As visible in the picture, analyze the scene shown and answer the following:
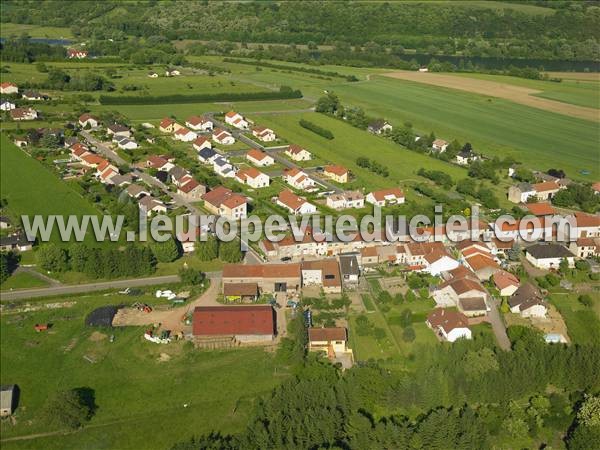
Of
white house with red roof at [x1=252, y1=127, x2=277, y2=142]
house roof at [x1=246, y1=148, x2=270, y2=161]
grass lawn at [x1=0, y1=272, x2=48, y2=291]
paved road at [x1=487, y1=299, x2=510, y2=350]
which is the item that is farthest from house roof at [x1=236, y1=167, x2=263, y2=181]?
paved road at [x1=487, y1=299, x2=510, y2=350]

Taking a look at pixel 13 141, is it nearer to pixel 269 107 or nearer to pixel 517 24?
pixel 269 107

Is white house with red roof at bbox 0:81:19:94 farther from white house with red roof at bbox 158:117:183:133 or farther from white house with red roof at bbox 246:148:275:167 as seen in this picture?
white house with red roof at bbox 246:148:275:167

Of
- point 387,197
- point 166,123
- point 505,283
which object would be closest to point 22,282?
point 387,197

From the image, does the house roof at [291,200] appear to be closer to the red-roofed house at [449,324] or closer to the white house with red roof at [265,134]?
the red-roofed house at [449,324]

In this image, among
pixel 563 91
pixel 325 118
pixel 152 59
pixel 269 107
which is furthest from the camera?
pixel 152 59

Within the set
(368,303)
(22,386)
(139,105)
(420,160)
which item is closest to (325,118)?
(420,160)

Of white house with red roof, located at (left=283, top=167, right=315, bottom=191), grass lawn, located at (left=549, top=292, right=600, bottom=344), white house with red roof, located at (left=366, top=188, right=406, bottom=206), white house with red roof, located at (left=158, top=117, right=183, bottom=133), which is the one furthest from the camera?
white house with red roof, located at (left=158, top=117, right=183, bottom=133)

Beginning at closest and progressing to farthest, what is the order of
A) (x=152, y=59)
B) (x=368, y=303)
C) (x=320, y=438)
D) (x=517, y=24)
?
(x=320, y=438) → (x=368, y=303) → (x=152, y=59) → (x=517, y=24)
